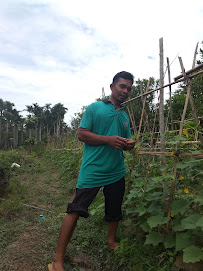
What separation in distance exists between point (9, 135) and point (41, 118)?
6.70 m

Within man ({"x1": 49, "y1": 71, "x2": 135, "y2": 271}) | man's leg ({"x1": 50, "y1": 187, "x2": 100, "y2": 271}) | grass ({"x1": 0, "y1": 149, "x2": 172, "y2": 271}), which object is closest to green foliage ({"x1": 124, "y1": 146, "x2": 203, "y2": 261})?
grass ({"x1": 0, "y1": 149, "x2": 172, "y2": 271})

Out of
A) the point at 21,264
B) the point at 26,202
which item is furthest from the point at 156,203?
the point at 26,202

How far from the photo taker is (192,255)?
129 cm

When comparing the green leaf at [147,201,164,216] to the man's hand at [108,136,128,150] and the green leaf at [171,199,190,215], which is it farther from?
the man's hand at [108,136,128,150]

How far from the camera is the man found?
5.28 feet

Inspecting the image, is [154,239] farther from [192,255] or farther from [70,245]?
[70,245]

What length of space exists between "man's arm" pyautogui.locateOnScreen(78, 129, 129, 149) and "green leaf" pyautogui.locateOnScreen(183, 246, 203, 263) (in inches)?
30.9

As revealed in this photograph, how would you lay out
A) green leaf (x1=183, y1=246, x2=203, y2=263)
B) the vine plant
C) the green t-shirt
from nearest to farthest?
green leaf (x1=183, y1=246, x2=203, y2=263), the vine plant, the green t-shirt

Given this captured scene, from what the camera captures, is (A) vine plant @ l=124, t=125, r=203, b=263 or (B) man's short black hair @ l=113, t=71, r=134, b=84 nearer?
(A) vine plant @ l=124, t=125, r=203, b=263

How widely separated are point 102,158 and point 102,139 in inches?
6.8

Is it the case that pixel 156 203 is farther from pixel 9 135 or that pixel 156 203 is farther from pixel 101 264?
pixel 9 135

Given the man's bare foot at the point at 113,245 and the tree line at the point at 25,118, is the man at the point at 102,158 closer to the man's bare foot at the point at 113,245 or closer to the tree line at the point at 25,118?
the man's bare foot at the point at 113,245

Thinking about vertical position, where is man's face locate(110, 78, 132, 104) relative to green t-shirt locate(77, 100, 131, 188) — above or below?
above

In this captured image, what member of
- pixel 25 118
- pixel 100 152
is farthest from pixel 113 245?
pixel 25 118
